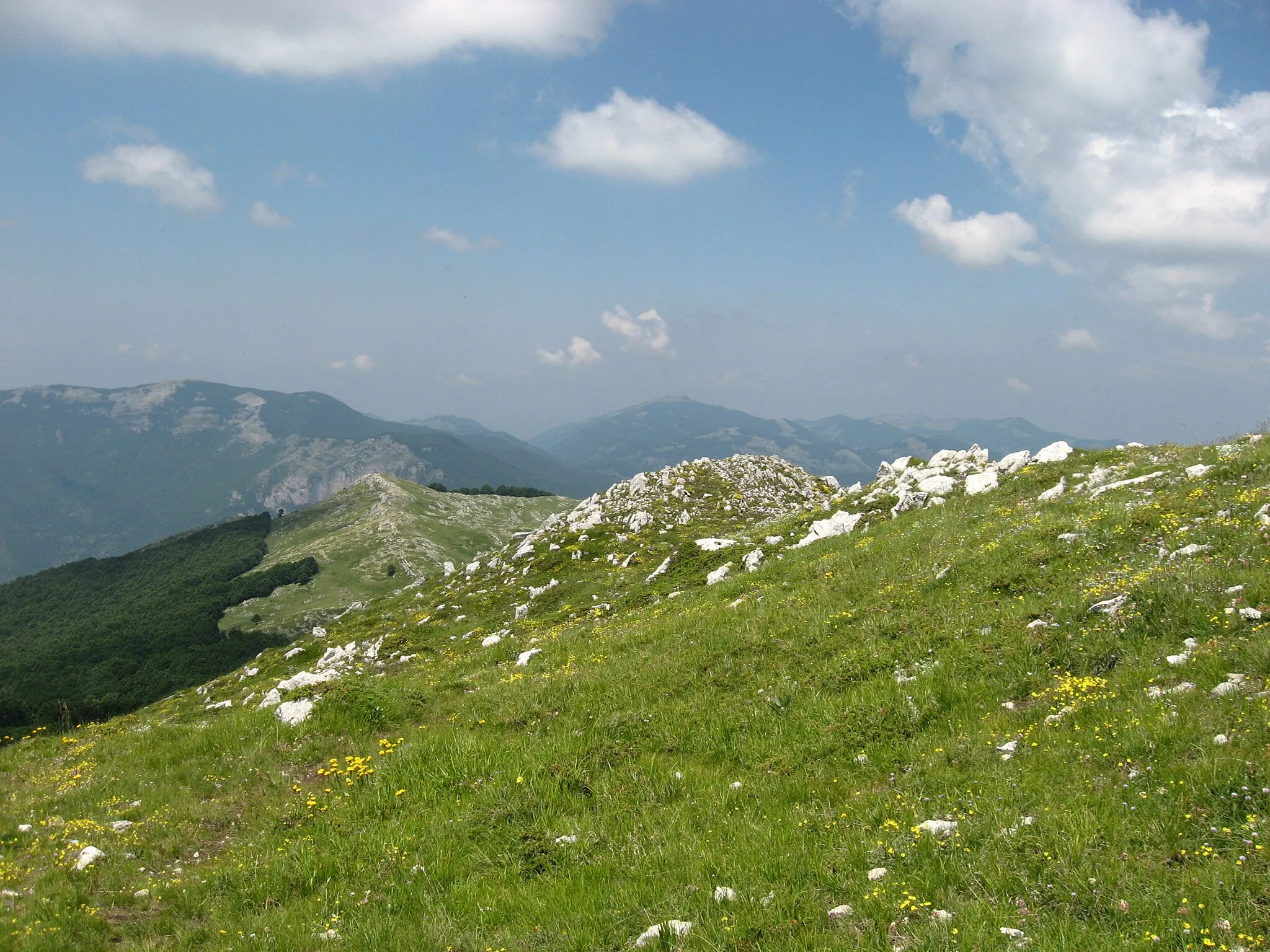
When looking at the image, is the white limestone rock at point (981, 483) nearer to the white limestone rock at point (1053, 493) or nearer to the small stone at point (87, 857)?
the white limestone rock at point (1053, 493)

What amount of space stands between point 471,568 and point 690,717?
56.9 meters

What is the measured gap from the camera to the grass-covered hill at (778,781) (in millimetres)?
6559

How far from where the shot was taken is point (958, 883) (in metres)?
6.59

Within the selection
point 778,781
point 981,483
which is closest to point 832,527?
point 981,483

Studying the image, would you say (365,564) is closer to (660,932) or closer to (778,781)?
(778,781)

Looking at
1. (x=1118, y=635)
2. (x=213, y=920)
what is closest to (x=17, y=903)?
(x=213, y=920)

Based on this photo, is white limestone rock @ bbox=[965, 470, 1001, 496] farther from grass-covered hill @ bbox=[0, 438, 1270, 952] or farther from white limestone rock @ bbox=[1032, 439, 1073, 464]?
grass-covered hill @ bbox=[0, 438, 1270, 952]

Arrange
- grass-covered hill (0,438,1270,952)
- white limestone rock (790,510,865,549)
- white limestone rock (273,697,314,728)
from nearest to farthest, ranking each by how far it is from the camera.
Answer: grass-covered hill (0,438,1270,952) < white limestone rock (273,697,314,728) < white limestone rock (790,510,865,549)

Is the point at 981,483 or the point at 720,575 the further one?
the point at 981,483

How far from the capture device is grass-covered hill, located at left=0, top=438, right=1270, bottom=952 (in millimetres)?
6559

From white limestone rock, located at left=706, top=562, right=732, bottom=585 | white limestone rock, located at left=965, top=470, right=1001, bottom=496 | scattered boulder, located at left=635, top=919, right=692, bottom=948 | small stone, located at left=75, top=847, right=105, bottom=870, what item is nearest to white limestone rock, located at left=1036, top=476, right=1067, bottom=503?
white limestone rock, located at left=965, top=470, right=1001, bottom=496

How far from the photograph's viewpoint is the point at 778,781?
10.0 meters

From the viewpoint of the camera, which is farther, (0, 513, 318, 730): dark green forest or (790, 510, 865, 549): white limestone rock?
(0, 513, 318, 730): dark green forest

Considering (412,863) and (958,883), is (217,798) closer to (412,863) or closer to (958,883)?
(412,863)
